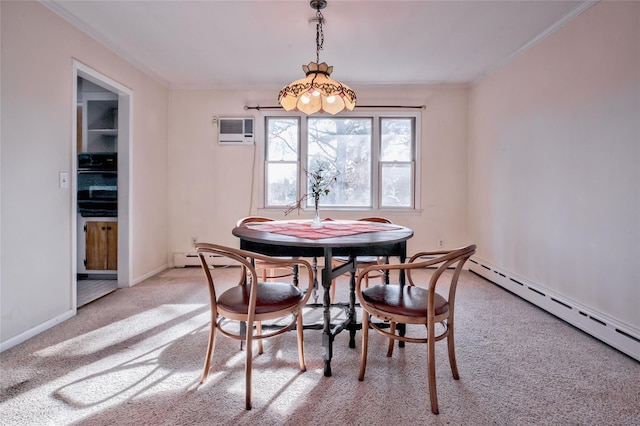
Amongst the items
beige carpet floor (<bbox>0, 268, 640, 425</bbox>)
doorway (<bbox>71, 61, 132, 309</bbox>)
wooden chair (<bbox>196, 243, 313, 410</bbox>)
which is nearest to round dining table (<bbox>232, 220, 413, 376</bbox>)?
wooden chair (<bbox>196, 243, 313, 410</bbox>)

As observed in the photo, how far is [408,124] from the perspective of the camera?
453cm

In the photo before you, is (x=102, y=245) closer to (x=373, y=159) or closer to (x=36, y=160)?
(x=36, y=160)

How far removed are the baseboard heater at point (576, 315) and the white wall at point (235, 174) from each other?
107 centimetres

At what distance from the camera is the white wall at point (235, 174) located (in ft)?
14.5

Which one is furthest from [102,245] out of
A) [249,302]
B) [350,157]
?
[350,157]

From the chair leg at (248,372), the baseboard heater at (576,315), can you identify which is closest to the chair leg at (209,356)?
the chair leg at (248,372)

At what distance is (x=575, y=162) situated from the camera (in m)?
2.57

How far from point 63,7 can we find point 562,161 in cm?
433

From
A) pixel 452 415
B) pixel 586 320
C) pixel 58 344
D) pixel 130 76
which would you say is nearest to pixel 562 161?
pixel 586 320

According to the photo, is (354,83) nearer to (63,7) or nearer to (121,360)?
(63,7)

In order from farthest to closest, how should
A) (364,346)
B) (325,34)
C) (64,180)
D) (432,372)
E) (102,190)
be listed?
(102,190) < (325,34) < (64,180) < (364,346) < (432,372)

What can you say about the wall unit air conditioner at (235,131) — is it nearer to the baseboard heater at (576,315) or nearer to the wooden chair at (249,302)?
the wooden chair at (249,302)

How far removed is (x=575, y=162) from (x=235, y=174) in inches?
150

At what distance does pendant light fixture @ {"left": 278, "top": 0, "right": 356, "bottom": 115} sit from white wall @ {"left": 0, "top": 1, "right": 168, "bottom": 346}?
72.5 inches
